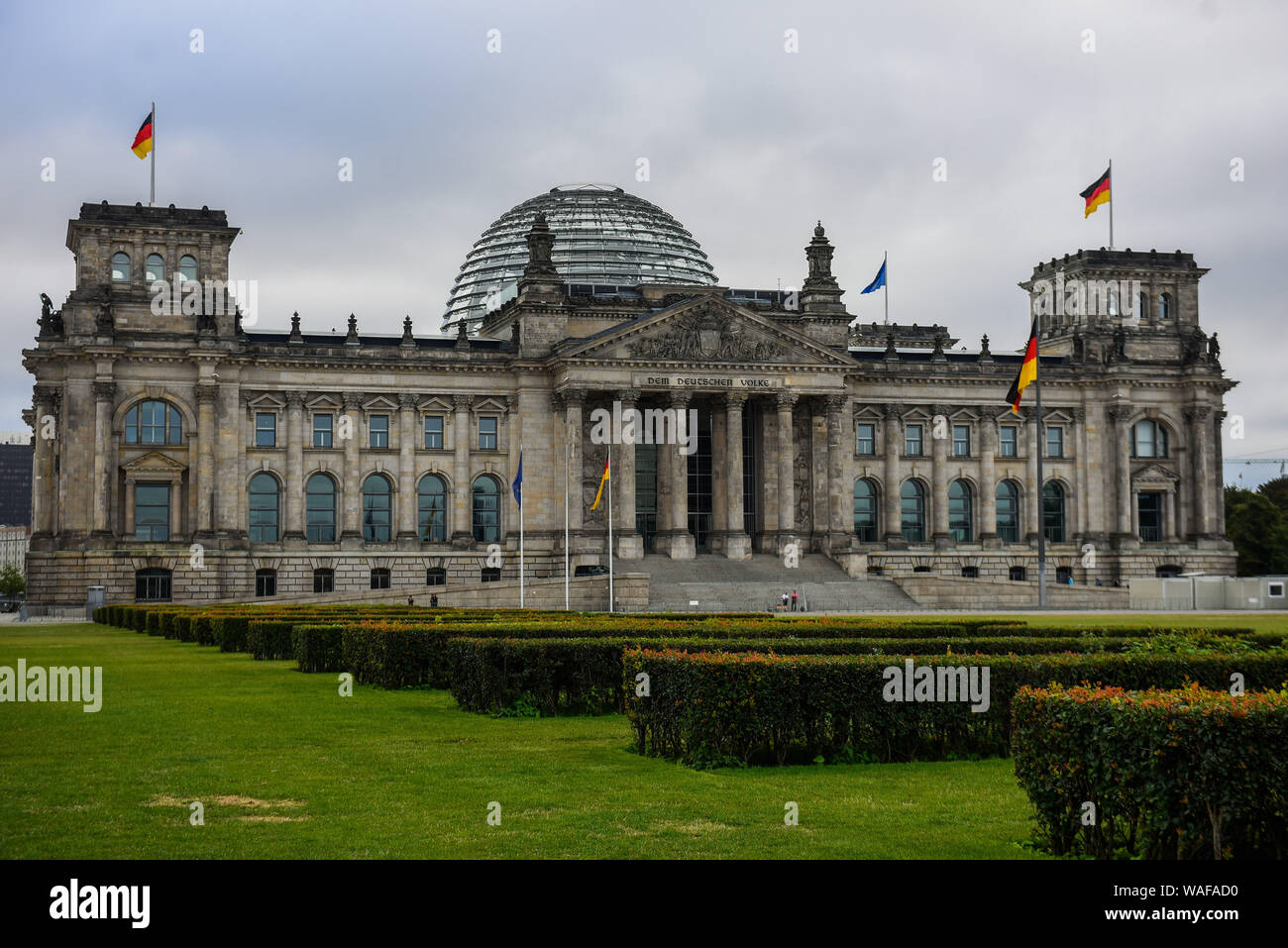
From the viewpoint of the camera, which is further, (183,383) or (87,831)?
(183,383)

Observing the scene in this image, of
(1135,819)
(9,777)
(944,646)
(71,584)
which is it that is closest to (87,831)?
(9,777)

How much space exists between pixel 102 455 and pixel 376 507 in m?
16.1

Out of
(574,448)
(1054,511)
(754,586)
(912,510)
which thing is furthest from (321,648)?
(1054,511)

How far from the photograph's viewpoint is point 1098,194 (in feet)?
284

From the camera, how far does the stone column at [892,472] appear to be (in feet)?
319

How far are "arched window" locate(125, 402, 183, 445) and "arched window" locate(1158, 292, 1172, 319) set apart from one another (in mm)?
66750

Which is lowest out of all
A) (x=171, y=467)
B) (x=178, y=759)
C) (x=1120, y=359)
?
(x=178, y=759)

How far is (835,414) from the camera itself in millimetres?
92500

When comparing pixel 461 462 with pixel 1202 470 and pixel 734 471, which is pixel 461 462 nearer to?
pixel 734 471

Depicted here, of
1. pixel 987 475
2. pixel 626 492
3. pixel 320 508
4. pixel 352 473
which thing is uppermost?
pixel 352 473

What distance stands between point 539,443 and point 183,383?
21307mm

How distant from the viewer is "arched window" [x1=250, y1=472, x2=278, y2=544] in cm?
8744

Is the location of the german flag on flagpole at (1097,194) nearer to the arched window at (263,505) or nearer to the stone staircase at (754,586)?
the stone staircase at (754,586)

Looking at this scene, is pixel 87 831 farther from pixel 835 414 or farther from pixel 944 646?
pixel 835 414
